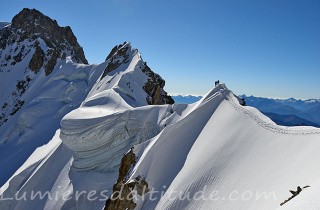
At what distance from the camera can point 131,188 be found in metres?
25.4

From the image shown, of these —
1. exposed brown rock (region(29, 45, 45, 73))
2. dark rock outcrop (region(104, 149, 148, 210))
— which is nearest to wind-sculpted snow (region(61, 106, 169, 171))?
dark rock outcrop (region(104, 149, 148, 210))

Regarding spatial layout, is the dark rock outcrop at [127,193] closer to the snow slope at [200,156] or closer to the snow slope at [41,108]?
the snow slope at [200,156]

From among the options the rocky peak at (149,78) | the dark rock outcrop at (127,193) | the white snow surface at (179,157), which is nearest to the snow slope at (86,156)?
the white snow surface at (179,157)

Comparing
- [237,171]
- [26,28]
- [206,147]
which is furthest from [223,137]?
[26,28]

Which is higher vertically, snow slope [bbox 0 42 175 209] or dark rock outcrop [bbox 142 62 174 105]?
dark rock outcrop [bbox 142 62 174 105]

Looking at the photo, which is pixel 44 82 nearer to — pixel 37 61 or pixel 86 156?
pixel 37 61

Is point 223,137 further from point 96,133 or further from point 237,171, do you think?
point 96,133

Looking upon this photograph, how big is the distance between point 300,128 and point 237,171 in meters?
5.72

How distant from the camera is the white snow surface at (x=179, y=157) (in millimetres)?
17953

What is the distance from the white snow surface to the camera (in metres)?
18.0

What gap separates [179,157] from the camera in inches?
1073

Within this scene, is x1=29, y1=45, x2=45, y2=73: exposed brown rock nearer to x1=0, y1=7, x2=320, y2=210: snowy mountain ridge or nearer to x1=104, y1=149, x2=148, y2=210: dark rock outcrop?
x1=0, y1=7, x2=320, y2=210: snowy mountain ridge

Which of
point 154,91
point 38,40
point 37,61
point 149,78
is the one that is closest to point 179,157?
point 154,91

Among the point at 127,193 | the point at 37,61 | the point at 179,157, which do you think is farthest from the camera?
the point at 37,61
